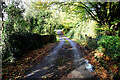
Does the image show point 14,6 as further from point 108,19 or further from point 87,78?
point 108,19

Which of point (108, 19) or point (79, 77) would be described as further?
point (108, 19)

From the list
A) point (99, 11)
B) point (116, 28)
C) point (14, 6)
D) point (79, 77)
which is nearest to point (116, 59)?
point (79, 77)

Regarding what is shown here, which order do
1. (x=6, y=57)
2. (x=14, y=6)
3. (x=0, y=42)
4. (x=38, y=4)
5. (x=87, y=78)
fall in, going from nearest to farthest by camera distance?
(x=87, y=78)
(x=0, y=42)
(x=6, y=57)
(x=38, y=4)
(x=14, y=6)

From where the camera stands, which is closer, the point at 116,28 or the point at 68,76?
the point at 68,76

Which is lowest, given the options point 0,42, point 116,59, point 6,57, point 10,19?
point 6,57

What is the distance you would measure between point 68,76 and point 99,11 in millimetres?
6814

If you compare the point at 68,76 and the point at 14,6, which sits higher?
the point at 14,6

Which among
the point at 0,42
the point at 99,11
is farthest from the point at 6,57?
the point at 99,11

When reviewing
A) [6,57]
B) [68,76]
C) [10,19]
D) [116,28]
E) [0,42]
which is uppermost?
[10,19]

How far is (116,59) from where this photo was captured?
417 cm

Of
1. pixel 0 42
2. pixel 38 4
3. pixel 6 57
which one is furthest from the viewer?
pixel 38 4

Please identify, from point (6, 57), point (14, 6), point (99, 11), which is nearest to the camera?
point (6, 57)

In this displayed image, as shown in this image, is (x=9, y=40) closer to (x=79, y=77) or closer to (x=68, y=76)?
(x=68, y=76)

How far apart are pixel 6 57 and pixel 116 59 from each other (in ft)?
24.3
